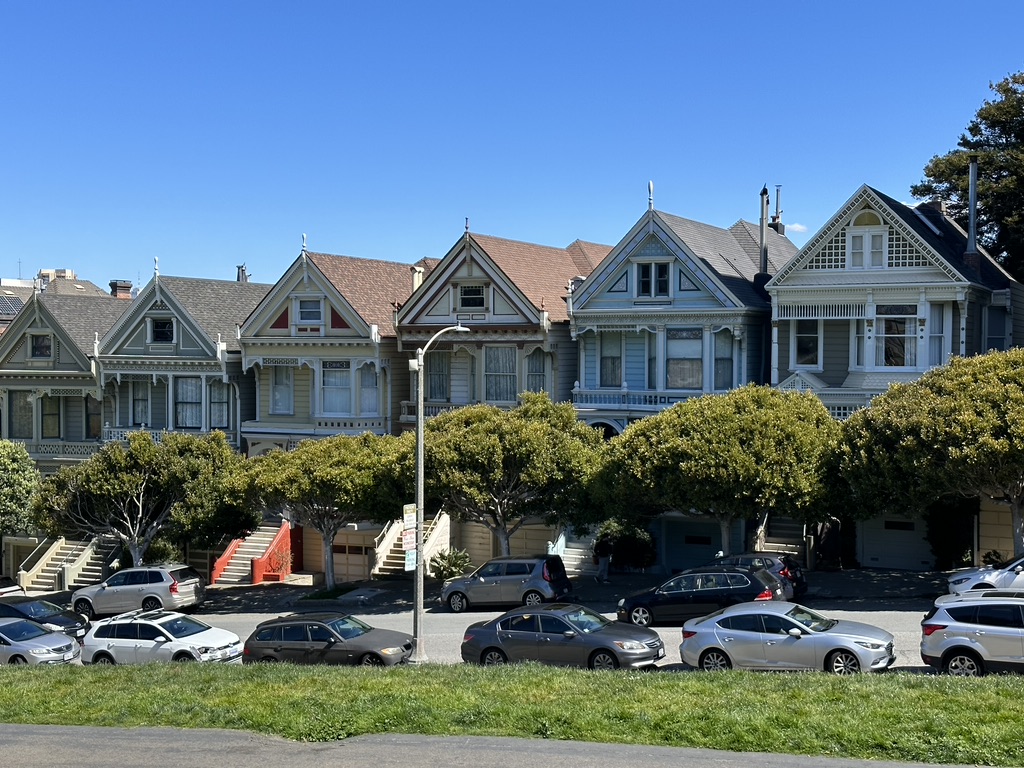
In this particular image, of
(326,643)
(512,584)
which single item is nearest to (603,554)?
(512,584)

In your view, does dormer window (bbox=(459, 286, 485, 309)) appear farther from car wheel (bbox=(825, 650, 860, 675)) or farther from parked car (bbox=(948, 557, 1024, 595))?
car wheel (bbox=(825, 650, 860, 675))

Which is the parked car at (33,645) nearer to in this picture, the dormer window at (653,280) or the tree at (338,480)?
the tree at (338,480)

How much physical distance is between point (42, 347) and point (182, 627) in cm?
2735

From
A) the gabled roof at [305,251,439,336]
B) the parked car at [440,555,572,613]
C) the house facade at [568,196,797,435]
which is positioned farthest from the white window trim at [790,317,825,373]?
the gabled roof at [305,251,439,336]

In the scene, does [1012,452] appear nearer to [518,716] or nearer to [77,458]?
[518,716]

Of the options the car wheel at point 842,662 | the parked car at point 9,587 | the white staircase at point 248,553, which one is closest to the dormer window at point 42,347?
the parked car at point 9,587

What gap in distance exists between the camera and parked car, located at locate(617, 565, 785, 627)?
1128 inches

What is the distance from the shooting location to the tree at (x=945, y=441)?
29219mm

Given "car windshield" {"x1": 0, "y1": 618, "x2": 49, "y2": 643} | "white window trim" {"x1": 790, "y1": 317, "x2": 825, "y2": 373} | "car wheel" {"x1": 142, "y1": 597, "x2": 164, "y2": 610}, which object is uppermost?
"white window trim" {"x1": 790, "y1": 317, "x2": 825, "y2": 373}

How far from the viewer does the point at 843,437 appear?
32.7m

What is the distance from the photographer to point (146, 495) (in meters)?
42.3

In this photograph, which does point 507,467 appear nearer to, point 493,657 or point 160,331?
point 493,657

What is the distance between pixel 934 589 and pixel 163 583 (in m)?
22.7

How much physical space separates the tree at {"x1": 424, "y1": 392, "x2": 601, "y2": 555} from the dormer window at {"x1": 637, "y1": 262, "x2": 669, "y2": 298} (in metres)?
6.45
